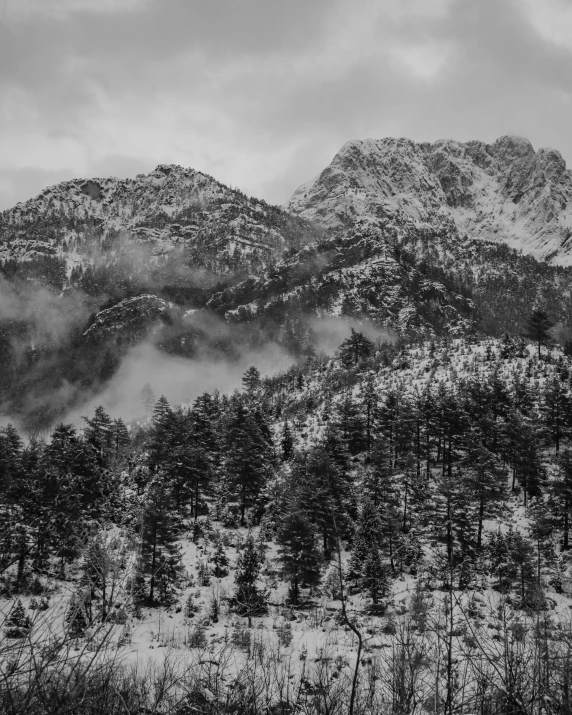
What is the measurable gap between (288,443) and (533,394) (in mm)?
29321

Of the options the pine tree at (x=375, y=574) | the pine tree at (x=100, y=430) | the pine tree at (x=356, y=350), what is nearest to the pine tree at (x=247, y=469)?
the pine tree at (x=100, y=430)

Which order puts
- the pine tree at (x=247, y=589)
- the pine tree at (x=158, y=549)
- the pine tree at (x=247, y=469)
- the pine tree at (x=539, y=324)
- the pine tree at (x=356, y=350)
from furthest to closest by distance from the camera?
the pine tree at (x=356, y=350), the pine tree at (x=539, y=324), the pine tree at (x=247, y=469), the pine tree at (x=158, y=549), the pine tree at (x=247, y=589)

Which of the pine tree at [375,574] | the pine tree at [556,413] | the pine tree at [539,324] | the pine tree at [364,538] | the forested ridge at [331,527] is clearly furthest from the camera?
the pine tree at [539,324]

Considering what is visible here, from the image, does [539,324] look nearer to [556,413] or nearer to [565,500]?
[556,413]

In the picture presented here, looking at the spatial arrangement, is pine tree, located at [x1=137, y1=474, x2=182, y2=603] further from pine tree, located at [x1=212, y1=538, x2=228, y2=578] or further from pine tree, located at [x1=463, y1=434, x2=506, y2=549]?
pine tree, located at [x1=463, y1=434, x2=506, y2=549]

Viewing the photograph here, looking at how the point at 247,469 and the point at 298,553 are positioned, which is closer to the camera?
the point at 298,553

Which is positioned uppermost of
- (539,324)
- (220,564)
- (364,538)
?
(539,324)

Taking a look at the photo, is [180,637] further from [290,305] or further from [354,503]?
[290,305]

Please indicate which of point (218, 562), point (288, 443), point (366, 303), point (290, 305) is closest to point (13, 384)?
point (290, 305)

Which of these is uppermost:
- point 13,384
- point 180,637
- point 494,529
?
point 13,384

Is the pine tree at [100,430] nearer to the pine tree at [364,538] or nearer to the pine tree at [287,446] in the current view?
the pine tree at [287,446]

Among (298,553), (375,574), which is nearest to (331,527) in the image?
(298,553)

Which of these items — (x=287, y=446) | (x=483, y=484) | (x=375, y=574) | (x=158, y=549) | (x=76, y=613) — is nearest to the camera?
(x=76, y=613)

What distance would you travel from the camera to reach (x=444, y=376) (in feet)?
214
